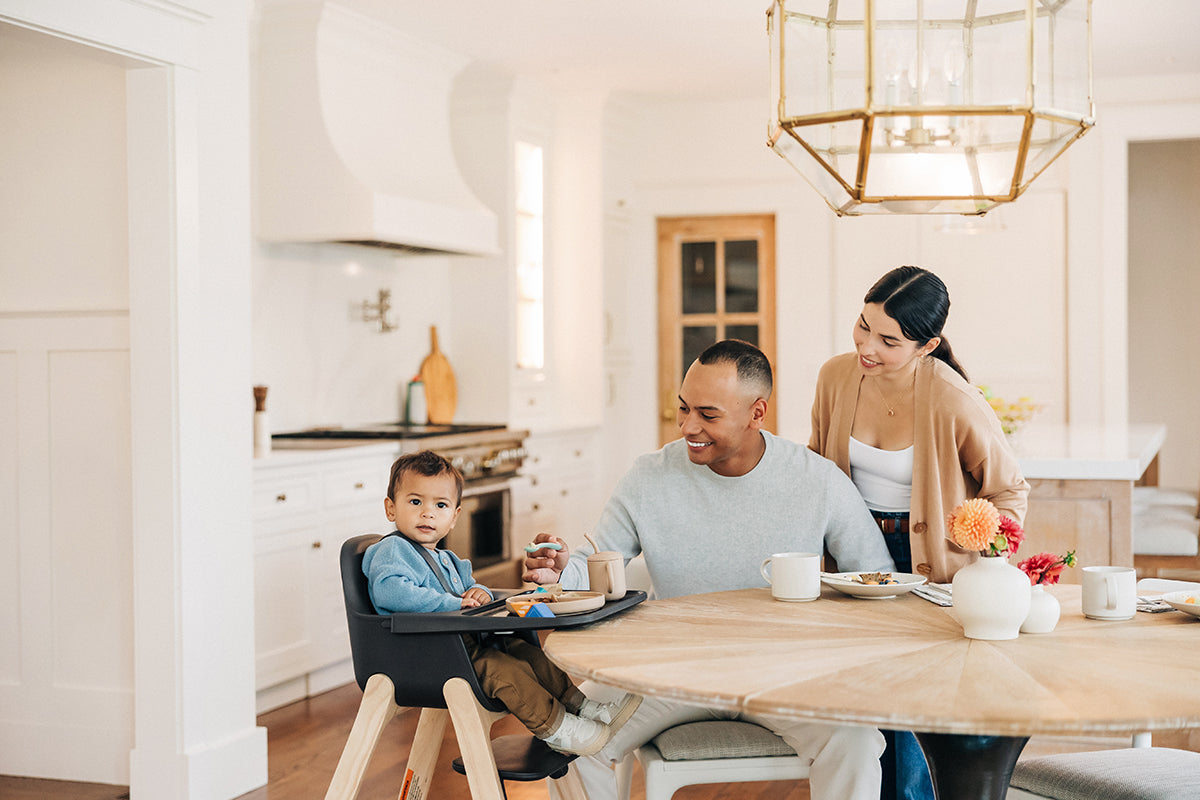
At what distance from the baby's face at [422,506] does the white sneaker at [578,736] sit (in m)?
0.51

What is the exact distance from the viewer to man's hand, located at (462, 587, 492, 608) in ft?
7.61

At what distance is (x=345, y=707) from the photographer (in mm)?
4137

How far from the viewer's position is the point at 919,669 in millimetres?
1664

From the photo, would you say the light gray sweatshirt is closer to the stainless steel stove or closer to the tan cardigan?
the tan cardigan

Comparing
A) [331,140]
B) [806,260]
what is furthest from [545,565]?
[806,260]

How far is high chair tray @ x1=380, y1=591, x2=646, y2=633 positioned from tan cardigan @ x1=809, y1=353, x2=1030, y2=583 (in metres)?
0.77

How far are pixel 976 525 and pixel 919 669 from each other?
0.92 ft

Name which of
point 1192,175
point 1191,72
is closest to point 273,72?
point 1191,72

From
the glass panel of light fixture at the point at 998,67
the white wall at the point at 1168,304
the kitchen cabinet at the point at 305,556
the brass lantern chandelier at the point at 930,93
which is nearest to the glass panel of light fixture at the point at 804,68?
the brass lantern chandelier at the point at 930,93

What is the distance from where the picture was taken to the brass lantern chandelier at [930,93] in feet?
5.98

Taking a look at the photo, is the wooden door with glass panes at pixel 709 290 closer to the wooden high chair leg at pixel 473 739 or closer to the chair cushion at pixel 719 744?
the chair cushion at pixel 719 744

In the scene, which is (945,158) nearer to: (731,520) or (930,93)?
(930,93)

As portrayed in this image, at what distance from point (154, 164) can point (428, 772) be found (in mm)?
1747

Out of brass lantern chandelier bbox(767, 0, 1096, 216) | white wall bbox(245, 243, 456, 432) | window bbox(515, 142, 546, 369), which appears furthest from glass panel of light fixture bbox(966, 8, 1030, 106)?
window bbox(515, 142, 546, 369)
